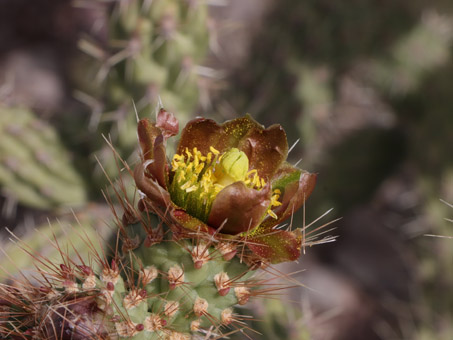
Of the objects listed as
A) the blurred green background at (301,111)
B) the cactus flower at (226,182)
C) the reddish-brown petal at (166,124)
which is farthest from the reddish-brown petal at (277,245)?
the blurred green background at (301,111)

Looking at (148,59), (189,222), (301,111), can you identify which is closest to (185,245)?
(189,222)

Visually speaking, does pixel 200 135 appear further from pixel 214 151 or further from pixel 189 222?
pixel 189 222

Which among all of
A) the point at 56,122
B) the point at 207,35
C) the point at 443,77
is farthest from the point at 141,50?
the point at 443,77

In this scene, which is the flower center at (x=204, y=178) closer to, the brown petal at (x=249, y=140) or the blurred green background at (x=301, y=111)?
the brown petal at (x=249, y=140)

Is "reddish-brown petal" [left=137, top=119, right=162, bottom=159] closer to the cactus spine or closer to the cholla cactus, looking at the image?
the cholla cactus

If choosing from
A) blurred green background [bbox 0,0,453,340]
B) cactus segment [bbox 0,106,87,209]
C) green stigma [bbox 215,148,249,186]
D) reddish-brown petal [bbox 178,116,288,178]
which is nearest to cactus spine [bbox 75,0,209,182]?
blurred green background [bbox 0,0,453,340]

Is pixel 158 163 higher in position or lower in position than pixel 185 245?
higher

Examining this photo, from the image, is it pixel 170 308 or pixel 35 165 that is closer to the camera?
pixel 170 308
